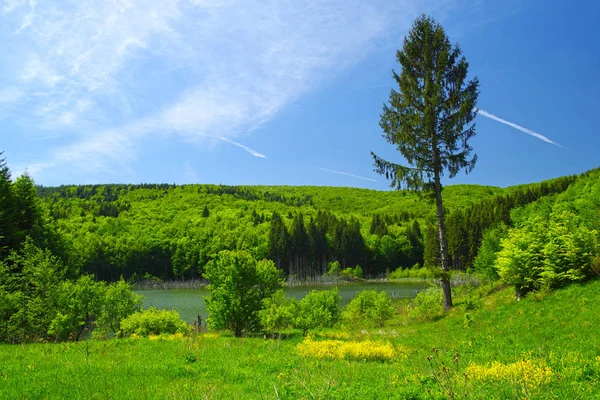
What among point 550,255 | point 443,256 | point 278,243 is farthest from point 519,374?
point 278,243

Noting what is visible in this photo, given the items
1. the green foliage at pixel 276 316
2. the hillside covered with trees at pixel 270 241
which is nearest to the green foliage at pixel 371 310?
the green foliage at pixel 276 316

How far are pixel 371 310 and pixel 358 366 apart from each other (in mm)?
18447

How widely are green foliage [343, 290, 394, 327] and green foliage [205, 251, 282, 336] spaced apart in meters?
7.64

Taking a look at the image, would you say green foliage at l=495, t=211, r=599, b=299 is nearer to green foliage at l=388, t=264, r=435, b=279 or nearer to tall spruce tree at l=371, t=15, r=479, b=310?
tall spruce tree at l=371, t=15, r=479, b=310

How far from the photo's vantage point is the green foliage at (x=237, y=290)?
19484 mm

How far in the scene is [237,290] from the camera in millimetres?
19797

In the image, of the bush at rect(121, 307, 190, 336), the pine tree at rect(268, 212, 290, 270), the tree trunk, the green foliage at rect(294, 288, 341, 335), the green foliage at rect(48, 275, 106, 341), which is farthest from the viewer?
the pine tree at rect(268, 212, 290, 270)

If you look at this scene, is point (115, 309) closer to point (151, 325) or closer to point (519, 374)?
point (151, 325)

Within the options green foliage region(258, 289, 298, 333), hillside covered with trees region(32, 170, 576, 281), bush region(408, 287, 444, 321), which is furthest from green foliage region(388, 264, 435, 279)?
green foliage region(258, 289, 298, 333)

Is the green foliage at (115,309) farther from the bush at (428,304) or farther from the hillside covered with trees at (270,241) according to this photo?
the hillside covered with trees at (270,241)

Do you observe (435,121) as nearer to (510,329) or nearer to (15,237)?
(510,329)

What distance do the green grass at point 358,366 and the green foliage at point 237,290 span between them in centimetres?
530

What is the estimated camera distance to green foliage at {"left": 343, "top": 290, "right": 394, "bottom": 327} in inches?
1019

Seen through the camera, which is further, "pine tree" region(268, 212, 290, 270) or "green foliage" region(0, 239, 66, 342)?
"pine tree" region(268, 212, 290, 270)
